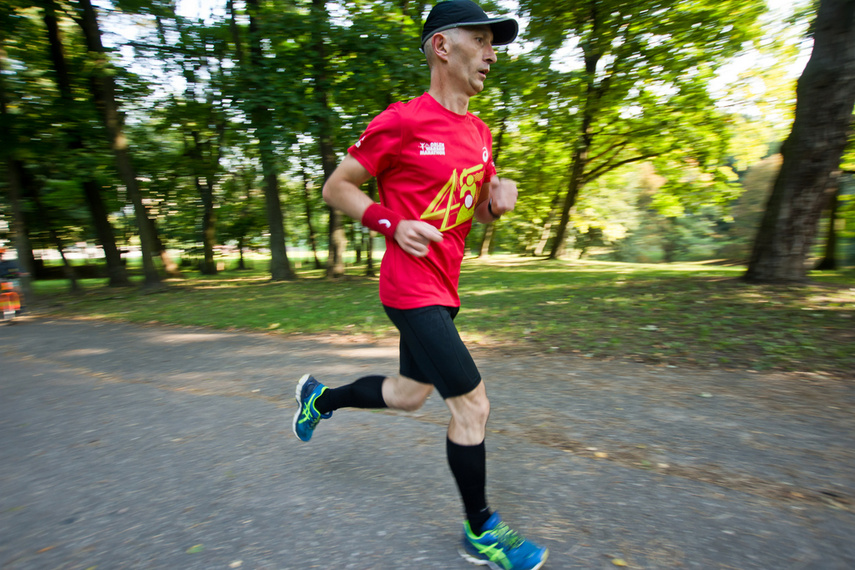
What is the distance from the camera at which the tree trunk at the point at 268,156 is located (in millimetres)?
13031

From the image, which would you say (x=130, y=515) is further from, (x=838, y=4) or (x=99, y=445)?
(x=838, y=4)

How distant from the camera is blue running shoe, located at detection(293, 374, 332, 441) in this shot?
3.13m

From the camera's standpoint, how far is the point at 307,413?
10.3 feet

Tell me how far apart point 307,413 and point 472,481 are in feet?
4.26

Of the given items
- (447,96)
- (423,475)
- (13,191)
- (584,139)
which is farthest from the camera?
(584,139)

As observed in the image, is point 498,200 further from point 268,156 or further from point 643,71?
point 643,71

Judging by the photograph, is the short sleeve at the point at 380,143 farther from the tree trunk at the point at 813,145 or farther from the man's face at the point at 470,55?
the tree trunk at the point at 813,145

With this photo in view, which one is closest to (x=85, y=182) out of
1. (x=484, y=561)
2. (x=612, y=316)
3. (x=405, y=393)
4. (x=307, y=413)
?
(x=612, y=316)

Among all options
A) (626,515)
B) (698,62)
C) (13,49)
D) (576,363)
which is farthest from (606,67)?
(626,515)

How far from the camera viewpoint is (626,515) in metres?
2.55

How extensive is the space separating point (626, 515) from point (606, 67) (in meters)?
19.0

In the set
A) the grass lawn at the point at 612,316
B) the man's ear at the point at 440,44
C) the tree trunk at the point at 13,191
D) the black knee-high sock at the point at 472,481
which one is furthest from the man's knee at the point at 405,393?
the tree trunk at the point at 13,191

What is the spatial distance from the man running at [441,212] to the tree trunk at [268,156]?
11.5 metres

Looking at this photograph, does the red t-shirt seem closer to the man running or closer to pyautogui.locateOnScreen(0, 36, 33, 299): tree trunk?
the man running
